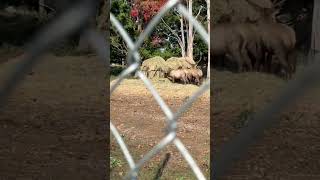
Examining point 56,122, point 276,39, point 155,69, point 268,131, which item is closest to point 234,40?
point 276,39

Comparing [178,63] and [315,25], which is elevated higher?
[315,25]

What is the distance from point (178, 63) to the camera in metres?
5.07

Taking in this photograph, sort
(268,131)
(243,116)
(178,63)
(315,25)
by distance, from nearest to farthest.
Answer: (268,131) → (243,116) → (315,25) → (178,63)

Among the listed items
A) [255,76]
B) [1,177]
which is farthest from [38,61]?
[255,76]

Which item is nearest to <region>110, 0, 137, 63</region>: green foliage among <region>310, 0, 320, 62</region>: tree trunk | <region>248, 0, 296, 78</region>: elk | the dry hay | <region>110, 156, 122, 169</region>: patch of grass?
the dry hay

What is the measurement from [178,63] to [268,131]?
2800 mm

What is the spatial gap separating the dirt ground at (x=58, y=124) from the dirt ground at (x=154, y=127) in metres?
0.11

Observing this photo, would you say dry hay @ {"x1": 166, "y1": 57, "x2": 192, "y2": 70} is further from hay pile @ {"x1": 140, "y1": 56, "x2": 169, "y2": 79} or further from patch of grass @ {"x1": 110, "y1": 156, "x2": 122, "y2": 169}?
patch of grass @ {"x1": 110, "y1": 156, "x2": 122, "y2": 169}

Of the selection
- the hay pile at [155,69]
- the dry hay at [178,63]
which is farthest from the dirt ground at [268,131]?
the hay pile at [155,69]

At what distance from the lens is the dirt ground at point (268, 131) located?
2358 mm

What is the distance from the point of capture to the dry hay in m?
5.05

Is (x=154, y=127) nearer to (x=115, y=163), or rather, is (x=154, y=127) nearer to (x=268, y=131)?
(x=115, y=163)

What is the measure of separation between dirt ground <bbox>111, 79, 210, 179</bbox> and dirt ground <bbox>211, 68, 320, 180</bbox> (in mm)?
92

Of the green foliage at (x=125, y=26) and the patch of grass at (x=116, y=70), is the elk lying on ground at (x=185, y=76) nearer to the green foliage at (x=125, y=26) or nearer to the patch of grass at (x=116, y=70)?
the patch of grass at (x=116, y=70)
